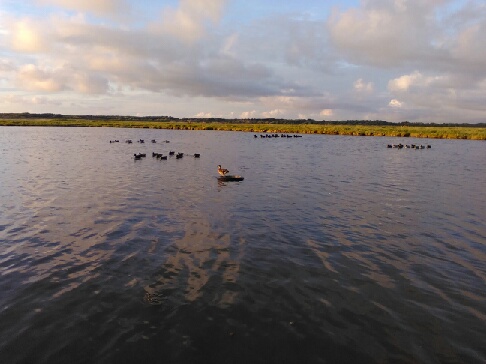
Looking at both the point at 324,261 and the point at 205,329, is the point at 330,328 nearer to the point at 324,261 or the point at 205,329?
the point at 205,329

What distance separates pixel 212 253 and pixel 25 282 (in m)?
5.95

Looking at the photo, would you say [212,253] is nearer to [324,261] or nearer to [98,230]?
[324,261]

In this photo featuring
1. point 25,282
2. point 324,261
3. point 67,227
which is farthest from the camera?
point 67,227

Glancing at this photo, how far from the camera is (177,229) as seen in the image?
16.3m

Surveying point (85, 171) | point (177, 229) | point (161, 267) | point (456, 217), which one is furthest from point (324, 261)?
point (85, 171)

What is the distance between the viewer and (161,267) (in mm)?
12078

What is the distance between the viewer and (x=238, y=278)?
37.6ft

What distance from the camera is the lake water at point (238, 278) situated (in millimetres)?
8188

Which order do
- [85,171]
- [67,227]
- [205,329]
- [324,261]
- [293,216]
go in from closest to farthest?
[205,329] → [324,261] → [67,227] → [293,216] → [85,171]

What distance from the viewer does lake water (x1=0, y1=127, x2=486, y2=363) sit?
819cm

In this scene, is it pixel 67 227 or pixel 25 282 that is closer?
pixel 25 282

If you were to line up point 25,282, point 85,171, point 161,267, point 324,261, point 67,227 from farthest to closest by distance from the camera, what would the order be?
point 85,171 < point 67,227 < point 324,261 < point 161,267 < point 25,282

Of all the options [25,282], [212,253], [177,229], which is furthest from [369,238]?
Result: [25,282]

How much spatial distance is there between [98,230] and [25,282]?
16.6ft
